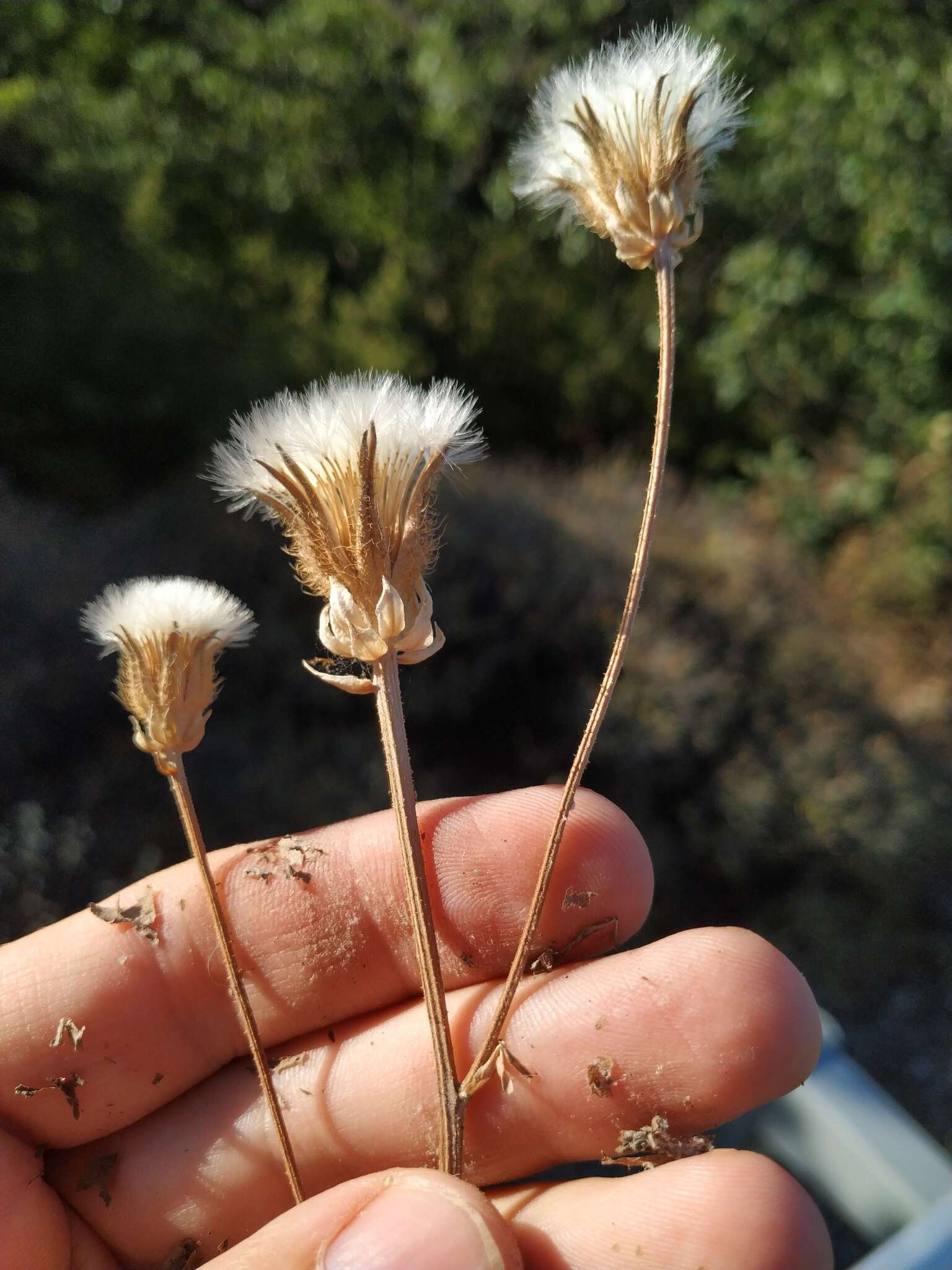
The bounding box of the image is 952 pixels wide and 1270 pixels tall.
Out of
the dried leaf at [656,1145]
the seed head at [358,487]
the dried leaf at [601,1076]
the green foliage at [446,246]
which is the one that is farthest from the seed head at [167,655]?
the green foliage at [446,246]

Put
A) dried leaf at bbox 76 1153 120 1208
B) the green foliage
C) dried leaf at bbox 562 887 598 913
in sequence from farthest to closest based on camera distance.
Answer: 1. the green foliage
2. dried leaf at bbox 76 1153 120 1208
3. dried leaf at bbox 562 887 598 913

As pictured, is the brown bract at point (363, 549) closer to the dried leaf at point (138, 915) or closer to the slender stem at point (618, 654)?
the slender stem at point (618, 654)

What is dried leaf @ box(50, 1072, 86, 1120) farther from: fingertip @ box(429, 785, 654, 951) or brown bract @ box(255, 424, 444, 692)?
brown bract @ box(255, 424, 444, 692)

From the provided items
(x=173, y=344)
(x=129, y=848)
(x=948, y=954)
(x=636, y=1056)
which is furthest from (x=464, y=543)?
(x=948, y=954)

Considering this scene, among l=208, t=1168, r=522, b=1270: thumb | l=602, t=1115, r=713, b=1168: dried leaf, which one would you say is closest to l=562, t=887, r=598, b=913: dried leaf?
l=602, t=1115, r=713, b=1168: dried leaf

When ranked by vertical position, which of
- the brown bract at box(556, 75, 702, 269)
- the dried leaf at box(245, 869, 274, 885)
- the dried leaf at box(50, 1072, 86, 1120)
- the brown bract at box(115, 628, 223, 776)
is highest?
Result: the brown bract at box(556, 75, 702, 269)

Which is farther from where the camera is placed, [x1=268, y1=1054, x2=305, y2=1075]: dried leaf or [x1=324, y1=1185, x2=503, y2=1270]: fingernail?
[x1=268, y1=1054, x2=305, y2=1075]: dried leaf
